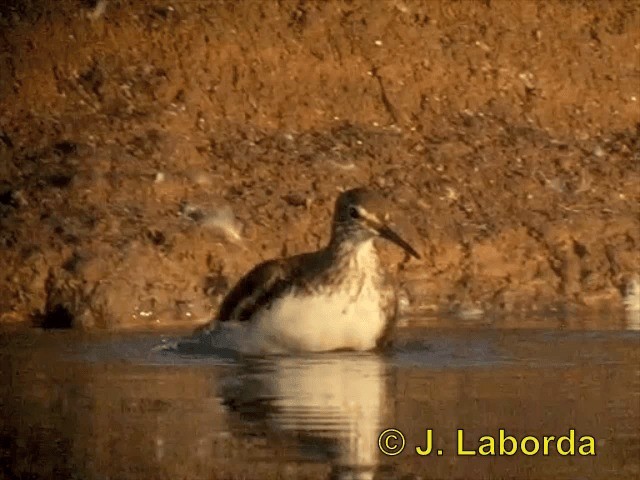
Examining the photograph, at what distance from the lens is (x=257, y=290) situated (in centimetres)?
1257

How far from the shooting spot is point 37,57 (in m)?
18.1

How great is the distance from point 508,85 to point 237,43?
7.98 ft

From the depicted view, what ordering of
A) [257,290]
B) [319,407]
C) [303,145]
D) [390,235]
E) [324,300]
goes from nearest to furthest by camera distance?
[319,407]
[324,300]
[257,290]
[390,235]
[303,145]

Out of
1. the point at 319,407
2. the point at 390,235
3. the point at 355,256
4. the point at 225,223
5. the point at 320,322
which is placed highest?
the point at 225,223

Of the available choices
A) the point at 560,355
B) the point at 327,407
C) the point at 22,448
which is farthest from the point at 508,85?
the point at 22,448

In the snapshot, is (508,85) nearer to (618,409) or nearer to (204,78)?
(204,78)

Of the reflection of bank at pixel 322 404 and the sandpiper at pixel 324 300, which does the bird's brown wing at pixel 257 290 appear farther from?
the reflection of bank at pixel 322 404

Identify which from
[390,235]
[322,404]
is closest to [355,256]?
[390,235]

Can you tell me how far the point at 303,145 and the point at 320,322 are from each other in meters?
5.54

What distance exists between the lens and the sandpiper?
12.2m

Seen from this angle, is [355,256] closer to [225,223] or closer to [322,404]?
[322,404]

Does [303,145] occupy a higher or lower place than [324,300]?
higher

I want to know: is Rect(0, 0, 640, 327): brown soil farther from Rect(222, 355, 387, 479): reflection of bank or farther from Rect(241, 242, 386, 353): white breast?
Rect(222, 355, 387, 479): reflection of bank

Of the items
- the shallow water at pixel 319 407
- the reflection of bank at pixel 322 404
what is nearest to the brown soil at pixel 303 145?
the shallow water at pixel 319 407
